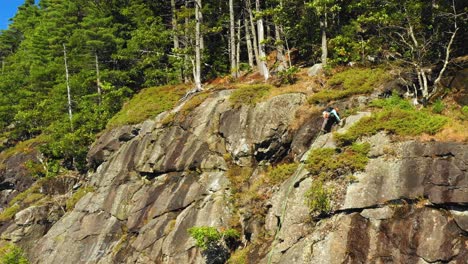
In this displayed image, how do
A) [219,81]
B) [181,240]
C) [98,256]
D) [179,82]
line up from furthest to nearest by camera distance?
[179,82], [219,81], [98,256], [181,240]

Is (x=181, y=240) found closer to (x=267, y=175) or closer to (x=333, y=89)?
(x=267, y=175)

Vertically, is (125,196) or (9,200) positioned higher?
(125,196)

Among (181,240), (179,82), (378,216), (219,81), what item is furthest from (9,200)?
(378,216)

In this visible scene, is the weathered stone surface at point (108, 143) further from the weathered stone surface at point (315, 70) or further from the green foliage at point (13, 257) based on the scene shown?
the weathered stone surface at point (315, 70)

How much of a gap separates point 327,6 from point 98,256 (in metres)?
17.9

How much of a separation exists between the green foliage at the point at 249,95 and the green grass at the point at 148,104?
19.5 feet

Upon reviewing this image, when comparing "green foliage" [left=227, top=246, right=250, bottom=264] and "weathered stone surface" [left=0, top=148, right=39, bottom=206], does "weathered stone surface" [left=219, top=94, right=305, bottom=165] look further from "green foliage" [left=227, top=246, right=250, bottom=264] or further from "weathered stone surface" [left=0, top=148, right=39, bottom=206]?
"weathered stone surface" [left=0, top=148, right=39, bottom=206]

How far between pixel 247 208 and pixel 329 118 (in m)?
4.74

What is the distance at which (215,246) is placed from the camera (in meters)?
15.3

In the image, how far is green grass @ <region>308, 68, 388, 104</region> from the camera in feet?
59.8

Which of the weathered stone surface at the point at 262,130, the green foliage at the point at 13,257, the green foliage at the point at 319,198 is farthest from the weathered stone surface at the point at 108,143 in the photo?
the green foliage at the point at 319,198

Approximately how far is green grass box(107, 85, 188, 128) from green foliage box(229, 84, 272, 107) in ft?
19.5

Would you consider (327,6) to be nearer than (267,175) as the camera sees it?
No

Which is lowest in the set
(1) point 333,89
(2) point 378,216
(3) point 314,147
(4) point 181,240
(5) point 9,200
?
(5) point 9,200
